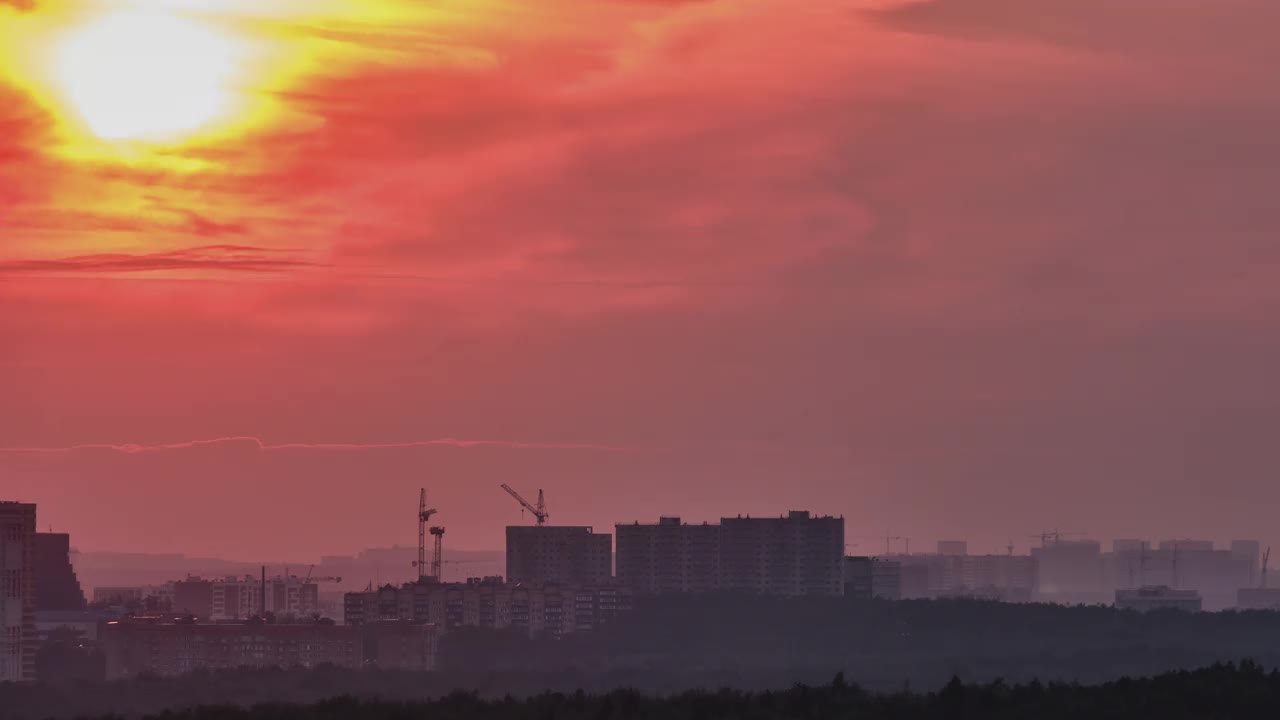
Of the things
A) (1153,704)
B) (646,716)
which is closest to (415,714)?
(646,716)

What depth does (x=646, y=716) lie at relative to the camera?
100188 millimetres

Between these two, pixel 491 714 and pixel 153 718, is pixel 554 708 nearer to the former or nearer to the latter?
pixel 491 714

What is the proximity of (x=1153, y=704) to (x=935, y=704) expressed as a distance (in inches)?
332

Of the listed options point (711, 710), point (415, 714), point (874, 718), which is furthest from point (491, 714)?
point (874, 718)

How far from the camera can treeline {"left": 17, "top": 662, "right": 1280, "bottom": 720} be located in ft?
318

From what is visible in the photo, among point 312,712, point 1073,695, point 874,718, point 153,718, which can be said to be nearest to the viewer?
point 874,718

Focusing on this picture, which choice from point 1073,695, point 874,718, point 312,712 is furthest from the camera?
point 312,712

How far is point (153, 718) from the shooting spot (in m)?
123

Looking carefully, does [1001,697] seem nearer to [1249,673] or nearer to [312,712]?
[1249,673]

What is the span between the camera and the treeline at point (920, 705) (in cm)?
9688

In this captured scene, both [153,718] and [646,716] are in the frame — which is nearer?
[646,716]

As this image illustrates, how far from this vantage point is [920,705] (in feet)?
326

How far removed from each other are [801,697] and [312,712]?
22533mm

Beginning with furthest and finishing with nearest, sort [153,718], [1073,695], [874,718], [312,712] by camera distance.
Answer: [153,718]
[312,712]
[1073,695]
[874,718]
